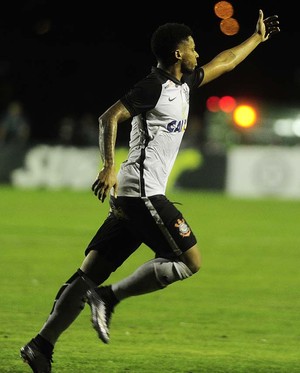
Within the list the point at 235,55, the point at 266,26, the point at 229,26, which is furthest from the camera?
the point at 229,26

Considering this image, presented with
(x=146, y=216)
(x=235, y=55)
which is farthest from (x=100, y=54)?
(x=146, y=216)

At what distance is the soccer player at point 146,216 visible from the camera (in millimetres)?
7254

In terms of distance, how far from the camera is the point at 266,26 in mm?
8484

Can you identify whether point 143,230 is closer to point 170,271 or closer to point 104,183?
point 170,271

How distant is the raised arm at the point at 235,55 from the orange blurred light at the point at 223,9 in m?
18.7

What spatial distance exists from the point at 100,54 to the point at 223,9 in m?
10.9

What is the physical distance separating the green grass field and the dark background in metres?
17.7

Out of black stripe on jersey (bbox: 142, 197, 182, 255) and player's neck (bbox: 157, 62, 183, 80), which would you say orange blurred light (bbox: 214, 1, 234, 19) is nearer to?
player's neck (bbox: 157, 62, 183, 80)

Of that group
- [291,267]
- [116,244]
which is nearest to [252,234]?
[291,267]

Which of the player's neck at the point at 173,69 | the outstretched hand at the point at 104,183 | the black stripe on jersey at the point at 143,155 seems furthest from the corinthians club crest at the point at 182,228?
the player's neck at the point at 173,69

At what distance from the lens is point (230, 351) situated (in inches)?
330

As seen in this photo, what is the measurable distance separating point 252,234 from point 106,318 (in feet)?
36.0

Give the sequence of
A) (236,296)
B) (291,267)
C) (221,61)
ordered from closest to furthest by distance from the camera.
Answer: (221,61)
(236,296)
(291,267)

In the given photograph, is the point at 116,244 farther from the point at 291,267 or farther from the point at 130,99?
the point at 291,267
